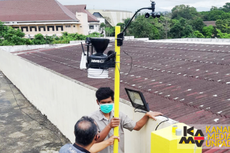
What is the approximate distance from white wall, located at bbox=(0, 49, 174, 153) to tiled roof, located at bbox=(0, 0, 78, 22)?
96.1 ft

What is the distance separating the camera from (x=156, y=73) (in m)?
6.45

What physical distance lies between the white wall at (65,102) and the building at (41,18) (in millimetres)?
28705

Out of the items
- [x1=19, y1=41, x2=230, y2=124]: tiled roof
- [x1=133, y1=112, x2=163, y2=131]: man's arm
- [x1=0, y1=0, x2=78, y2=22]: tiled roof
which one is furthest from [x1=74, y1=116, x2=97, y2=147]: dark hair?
[x1=0, y1=0, x2=78, y2=22]: tiled roof

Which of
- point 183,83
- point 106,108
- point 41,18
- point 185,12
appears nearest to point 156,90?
point 183,83

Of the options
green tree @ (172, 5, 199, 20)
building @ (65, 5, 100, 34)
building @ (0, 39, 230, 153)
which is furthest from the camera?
green tree @ (172, 5, 199, 20)

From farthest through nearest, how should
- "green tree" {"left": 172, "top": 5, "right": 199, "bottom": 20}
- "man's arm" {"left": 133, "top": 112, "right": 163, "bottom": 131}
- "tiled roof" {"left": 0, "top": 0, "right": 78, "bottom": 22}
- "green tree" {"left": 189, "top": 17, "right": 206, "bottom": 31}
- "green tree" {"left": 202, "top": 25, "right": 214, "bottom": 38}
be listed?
"green tree" {"left": 172, "top": 5, "right": 199, "bottom": 20} → "green tree" {"left": 189, "top": 17, "right": 206, "bottom": 31} → "green tree" {"left": 202, "top": 25, "right": 214, "bottom": 38} → "tiled roof" {"left": 0, "top": 0, "right": 78, "bottom": 22} → "man's arm" {"left": 133, "top": 112, "right": 163, "bottom": 131}

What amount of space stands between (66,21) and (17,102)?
93.7 feet

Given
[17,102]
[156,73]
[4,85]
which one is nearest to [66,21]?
[4,85]

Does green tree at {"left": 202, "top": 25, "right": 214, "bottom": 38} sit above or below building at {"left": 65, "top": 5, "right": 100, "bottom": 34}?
below

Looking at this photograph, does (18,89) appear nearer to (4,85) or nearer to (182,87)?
(4,85)

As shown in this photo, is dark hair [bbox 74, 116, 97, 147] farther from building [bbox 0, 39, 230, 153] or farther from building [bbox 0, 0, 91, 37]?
building [bbox 0, 0, 91, 37]

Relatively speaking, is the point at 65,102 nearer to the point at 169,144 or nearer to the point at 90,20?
the point at 169,144

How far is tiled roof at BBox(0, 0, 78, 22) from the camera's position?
39.0 meters

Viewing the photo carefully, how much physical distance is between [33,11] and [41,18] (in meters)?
2.77
